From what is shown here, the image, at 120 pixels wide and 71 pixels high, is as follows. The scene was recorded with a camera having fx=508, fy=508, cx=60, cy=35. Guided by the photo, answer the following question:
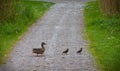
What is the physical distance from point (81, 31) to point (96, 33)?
1.73 meters

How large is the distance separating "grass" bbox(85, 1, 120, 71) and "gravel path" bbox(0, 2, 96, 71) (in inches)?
13.9

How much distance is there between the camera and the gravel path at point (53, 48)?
52.0 feet

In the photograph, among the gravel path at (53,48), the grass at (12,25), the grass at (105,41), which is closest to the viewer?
the grass at (105,41)

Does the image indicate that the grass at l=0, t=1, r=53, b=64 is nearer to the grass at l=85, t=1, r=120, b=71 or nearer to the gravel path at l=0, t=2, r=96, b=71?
the gravel path at l=0, t=2, r=96, b=71

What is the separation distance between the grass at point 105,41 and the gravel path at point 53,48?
0.35 m

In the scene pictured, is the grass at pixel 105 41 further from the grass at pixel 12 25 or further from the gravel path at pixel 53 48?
the grass at pixel 12 25

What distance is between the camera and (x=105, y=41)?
70.8ft

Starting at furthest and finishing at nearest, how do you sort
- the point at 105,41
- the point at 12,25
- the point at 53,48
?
1. the point at 12,25
2. the point at 105,41
3. the point at 53,48

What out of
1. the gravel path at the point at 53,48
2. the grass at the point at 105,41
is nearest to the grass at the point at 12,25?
the gravel path at the point at 53,48

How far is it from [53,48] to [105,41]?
270 cm

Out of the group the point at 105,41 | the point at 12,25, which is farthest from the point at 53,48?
the point at 12,25

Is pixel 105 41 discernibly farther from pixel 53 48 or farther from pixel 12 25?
pixel 12 25

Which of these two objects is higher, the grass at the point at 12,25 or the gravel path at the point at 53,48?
the grass at the point at 12,25

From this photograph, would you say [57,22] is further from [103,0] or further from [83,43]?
[83,43]
